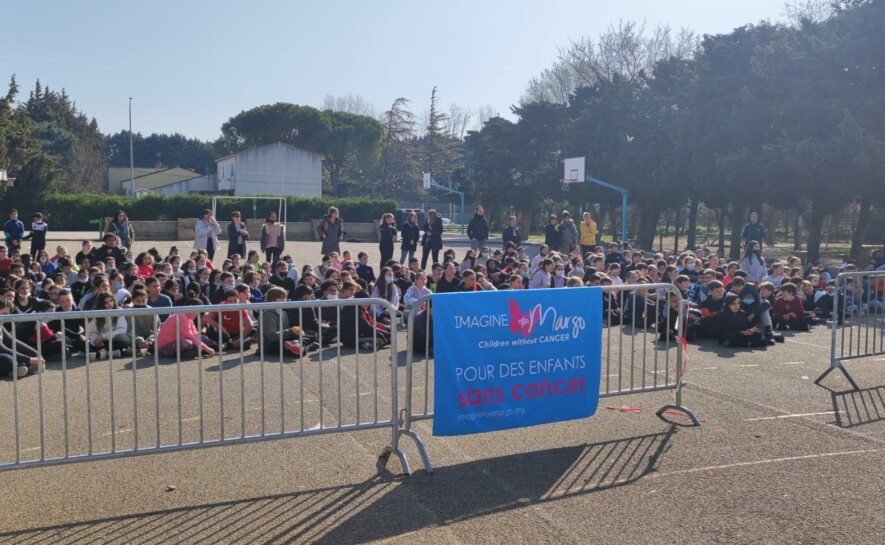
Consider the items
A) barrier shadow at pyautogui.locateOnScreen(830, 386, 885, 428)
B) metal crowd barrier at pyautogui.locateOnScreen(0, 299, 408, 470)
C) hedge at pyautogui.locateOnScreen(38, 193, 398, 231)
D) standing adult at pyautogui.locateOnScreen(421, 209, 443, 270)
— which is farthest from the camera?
hedge at pyautogui.locateOnScreen(38, 193, 398, 231)

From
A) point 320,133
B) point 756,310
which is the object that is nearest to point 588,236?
point 756,310

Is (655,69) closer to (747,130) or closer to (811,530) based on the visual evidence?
(747,130)

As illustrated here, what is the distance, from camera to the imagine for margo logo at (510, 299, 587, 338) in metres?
6.05

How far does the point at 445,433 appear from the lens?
5.86 metres

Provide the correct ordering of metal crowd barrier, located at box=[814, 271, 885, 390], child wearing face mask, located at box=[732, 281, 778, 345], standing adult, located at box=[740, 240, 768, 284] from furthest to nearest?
standing adult, located at box=[740, 240, 768, 284]
child wearing face mask, located at box=[732, 281, 778, 345]
metal crowd barrier, located at box=[814, 271, 885, 390]

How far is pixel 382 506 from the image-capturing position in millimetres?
5117

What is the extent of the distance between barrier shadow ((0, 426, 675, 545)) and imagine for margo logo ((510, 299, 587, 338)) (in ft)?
3.27

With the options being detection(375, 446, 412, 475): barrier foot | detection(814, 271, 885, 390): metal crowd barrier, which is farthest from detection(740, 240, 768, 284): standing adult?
detection(375, 446, 412, 475): barrier foot

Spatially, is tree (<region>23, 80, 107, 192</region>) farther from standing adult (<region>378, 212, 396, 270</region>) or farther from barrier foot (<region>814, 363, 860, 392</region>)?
barrier foot (<region>814, 363, 860, 392</region>)

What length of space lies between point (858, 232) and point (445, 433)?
26.6 metres

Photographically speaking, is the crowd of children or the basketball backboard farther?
the basketball backboard

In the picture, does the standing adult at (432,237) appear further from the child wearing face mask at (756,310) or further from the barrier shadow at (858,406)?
the barrier shadow at (858,406)

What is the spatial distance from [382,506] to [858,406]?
5.35 m

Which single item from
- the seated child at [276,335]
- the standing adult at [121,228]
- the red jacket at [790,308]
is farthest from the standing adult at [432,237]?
the seated child at [276,335]
